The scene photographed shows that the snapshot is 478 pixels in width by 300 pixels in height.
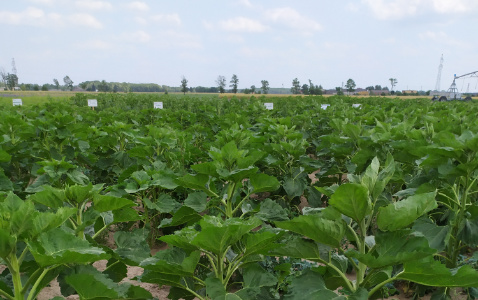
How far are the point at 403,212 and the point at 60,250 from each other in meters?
1.39

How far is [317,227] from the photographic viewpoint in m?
1.56

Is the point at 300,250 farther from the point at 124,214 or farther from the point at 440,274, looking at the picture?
the point at 124,214

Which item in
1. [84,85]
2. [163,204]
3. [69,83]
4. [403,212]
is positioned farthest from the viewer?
[84,85]

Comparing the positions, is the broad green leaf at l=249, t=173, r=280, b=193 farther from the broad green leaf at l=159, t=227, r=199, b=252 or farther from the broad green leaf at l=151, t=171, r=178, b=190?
the broad green leaf at l=159, t=227, r=199, b=252

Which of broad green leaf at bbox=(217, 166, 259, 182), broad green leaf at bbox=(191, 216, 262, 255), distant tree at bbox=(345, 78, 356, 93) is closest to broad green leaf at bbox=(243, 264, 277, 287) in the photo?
broad green leaf at bbox=(191, 216, 262, 255)

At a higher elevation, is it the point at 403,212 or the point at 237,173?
the point at 403,212

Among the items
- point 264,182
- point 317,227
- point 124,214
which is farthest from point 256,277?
point 264,182

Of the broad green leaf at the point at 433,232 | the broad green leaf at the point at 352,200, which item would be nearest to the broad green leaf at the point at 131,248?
the broad green leaf at the point at 352,200

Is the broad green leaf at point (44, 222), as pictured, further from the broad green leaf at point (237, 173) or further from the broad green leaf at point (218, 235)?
the broad green leaf at point (237, 173)

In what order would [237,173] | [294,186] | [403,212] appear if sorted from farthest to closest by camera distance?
1. [294,186]
2. [237,173]
3. [403,212]

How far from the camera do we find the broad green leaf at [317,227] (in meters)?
1.56

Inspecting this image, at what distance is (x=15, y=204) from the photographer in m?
1.60

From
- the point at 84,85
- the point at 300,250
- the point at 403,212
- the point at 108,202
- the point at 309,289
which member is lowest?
the point at 309,289

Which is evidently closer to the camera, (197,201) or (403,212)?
(403,212)
